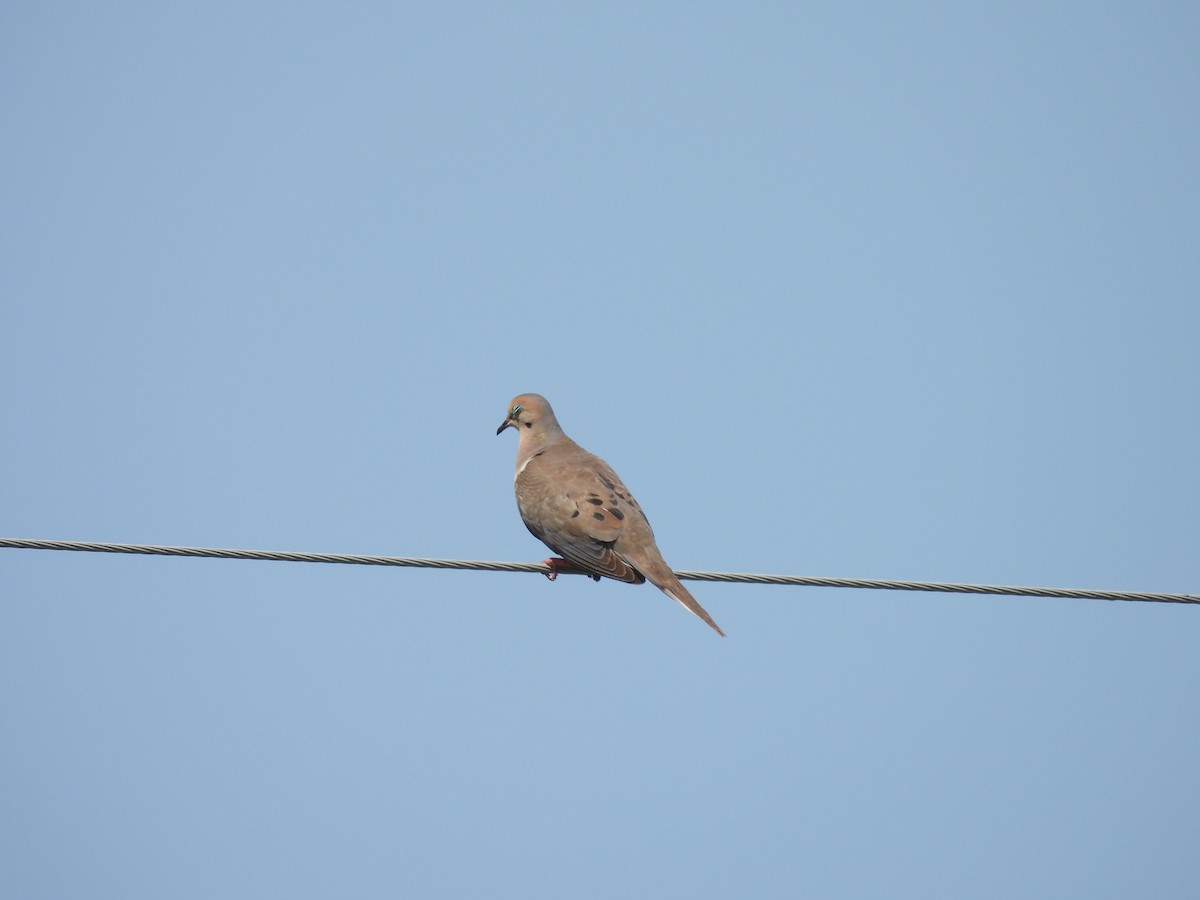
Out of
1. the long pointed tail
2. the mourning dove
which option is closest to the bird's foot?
the mourning dove

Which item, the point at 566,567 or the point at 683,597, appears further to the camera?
the point at 566,567

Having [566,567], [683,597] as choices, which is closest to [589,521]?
[566,567]

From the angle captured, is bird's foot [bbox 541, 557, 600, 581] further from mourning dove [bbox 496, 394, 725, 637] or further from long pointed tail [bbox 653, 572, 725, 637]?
long pointed tail [bbox 653, 572, 725, 637]

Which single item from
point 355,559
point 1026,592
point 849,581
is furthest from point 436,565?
point 1026,592

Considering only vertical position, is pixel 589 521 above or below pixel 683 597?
above

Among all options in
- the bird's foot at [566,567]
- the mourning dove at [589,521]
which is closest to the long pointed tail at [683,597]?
the mourning dove at [589,521]

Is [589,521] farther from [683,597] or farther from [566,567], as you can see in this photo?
[683,597]

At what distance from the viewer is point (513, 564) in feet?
22.0

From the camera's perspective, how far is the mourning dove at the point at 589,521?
8375 mm

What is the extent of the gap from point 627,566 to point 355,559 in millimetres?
2520

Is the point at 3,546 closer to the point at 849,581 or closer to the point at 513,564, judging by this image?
the point at 513,564

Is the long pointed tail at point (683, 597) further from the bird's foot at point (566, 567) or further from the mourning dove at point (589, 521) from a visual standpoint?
the bird's foot at point (566, 567)

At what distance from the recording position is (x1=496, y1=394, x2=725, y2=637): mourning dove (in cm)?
838

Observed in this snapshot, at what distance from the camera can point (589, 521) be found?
8656 mm
